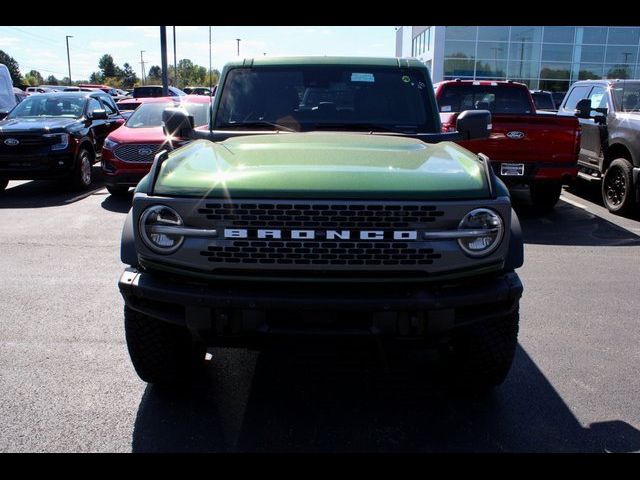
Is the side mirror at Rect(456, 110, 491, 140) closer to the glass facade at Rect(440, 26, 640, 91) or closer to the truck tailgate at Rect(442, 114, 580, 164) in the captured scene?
the truck tailgate at Rect(442, 114, 580, 164)

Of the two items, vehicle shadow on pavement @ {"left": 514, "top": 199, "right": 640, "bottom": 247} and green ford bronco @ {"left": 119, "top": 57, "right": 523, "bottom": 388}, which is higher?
green ford bronco @ {"left": 119, "top": 57, "right": 523, "bottom": 388}

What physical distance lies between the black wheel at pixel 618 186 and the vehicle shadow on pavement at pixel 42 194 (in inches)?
333

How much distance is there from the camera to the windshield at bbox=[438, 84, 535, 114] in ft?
34.9

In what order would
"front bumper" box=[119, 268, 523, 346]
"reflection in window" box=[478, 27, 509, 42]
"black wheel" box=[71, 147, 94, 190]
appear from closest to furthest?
1. "front bumper" box=[119, 268, 523, 346]
2. "black wheel" box=[71, 147, 94, 190]
3. "reflection in window" box=[478, 27, 509, 42]

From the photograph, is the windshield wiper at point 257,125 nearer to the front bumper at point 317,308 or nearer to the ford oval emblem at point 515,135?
the front bumper at point 317,308

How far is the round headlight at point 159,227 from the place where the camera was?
2910 millimetres

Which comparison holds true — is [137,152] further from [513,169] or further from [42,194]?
[513,169]

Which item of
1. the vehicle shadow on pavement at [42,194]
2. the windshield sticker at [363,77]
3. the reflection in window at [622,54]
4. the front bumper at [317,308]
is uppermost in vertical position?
the reflection in window at [622,54]

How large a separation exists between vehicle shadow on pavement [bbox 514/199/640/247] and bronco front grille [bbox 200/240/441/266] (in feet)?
17.2

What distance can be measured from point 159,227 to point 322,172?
80 cm

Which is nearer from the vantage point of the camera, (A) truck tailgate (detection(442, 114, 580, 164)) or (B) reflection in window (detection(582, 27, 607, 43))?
(A) truck tailgate (detection(442, 114, 580, 164))

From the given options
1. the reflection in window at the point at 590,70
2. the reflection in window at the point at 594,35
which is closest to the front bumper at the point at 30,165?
the reflection in window at the point at 590,70

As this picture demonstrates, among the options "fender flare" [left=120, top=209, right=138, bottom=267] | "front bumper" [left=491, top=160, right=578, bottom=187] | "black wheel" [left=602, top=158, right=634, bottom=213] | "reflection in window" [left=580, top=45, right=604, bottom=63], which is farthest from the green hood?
"reflection in window" [left=580, top=45, right=604, bottom=63]

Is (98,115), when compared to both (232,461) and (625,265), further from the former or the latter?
(232,461)
